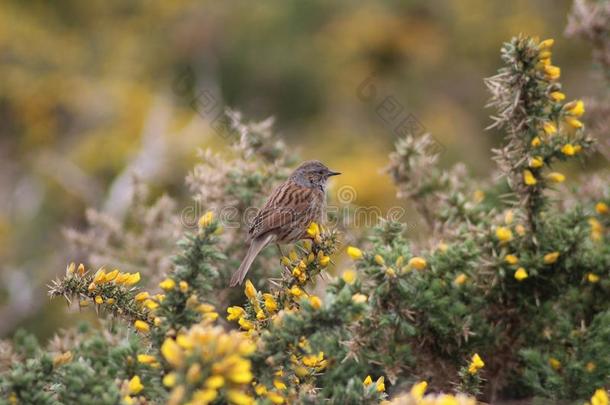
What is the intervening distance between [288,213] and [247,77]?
10.3 m

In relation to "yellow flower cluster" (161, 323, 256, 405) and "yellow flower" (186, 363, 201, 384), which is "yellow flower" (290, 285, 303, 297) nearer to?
"yellow flower cluster" (161, 323, 256, 405)

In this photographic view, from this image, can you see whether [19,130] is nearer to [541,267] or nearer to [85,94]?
[85,94]

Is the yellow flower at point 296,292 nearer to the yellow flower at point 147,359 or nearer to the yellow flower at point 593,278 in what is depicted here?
the yellow flower at point 147,359

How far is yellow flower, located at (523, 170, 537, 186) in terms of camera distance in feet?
13.3

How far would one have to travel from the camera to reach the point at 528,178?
160 inches

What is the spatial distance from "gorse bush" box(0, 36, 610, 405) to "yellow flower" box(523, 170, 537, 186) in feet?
0.04

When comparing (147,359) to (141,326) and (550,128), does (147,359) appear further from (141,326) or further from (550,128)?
(550,128)

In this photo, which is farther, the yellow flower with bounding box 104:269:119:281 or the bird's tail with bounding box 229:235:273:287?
the bird's tail with bounding box 229:235:273:287

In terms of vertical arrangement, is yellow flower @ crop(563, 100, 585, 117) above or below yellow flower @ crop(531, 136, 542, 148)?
above

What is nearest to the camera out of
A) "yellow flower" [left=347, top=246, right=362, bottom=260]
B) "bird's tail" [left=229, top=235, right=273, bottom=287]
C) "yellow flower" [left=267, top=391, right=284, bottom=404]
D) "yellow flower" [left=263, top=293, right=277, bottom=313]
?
"yellow flower" [left=267, top=391, right=284, bottom=404]

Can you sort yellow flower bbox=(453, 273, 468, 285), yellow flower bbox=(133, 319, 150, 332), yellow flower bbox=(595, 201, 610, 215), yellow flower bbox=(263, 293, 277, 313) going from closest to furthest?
yellow flower bbox=(133, 319, 150, 332)
yellow flower bbox=(263, 293, 277, 313)
yellow flower bbox=(453, 273, 468, 285)
yellow flower bbox=(595, 201, 610, 215)

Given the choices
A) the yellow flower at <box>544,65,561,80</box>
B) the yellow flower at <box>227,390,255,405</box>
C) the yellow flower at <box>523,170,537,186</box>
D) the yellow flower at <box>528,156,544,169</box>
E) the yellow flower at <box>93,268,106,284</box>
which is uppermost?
the yellow flower at <box>544,65,561,80</box>

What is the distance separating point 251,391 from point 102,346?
0.96 m

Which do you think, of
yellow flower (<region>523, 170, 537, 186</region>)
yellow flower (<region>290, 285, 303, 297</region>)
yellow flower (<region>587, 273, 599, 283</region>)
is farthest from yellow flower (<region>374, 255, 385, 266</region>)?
yellow flower (<region>587, 273, 599, 283</region>)
